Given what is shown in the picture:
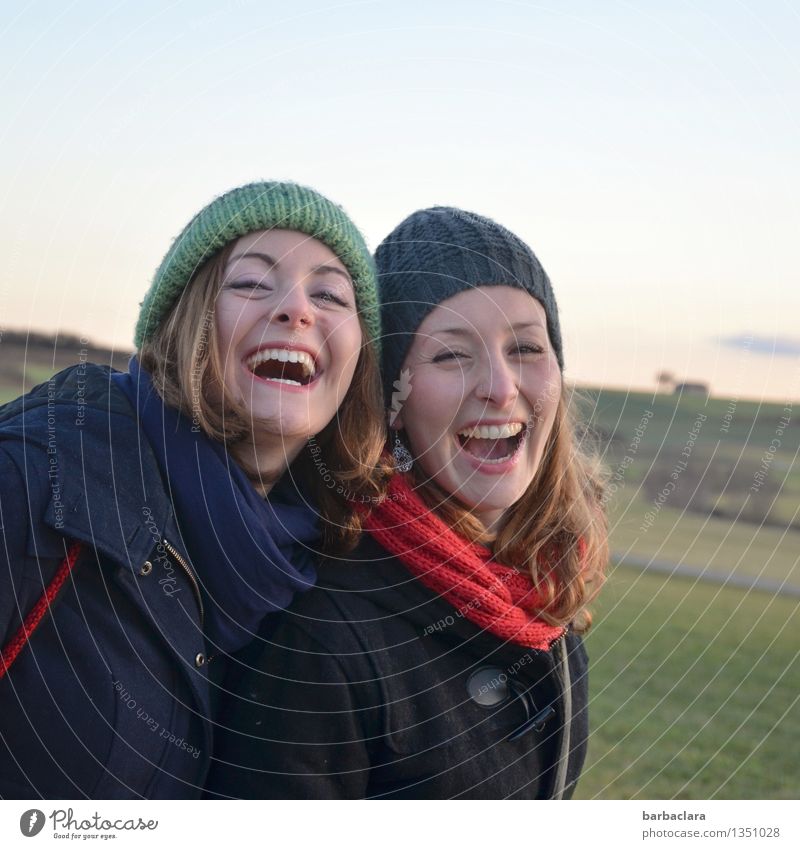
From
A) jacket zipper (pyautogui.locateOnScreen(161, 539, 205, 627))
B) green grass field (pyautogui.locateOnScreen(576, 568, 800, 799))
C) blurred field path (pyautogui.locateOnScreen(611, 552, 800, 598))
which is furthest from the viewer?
blurred field path (pyautogui.locateOnScreen(611, 552, 800, 598))

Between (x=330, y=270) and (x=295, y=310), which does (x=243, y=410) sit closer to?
(x=295, y=310)

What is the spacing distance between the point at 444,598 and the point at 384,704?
226 millimetres

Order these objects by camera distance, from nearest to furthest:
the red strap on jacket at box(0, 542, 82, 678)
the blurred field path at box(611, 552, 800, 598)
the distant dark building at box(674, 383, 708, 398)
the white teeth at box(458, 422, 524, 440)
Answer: the red strap on jacket at box(0, 542, 82, 678), the white teeth at box(458, 422, 524, 440), the distant dark building at box(674, 383, 708, 398), the blurred field path at box(611, 552, 800, 598)

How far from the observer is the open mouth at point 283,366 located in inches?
71.1

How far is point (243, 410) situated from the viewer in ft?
5.90

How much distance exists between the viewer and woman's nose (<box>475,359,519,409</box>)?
6.26 feet

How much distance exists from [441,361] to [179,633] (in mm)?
676

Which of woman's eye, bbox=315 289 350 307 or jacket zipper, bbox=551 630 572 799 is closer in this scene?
woman's eye, bbox=315 289 350 307

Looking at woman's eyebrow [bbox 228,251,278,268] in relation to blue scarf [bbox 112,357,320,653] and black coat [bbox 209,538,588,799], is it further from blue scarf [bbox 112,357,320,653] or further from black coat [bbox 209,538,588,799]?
black coat [bbox 209,538,588,799]

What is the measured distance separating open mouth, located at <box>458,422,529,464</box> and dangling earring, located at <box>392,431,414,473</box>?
108 mm

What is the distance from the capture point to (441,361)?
6.30 feet

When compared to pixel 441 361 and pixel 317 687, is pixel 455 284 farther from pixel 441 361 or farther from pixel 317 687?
pixel 317 687

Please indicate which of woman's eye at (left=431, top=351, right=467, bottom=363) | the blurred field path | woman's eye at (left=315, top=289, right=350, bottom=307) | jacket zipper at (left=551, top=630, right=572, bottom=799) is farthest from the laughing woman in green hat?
the blurred field path
